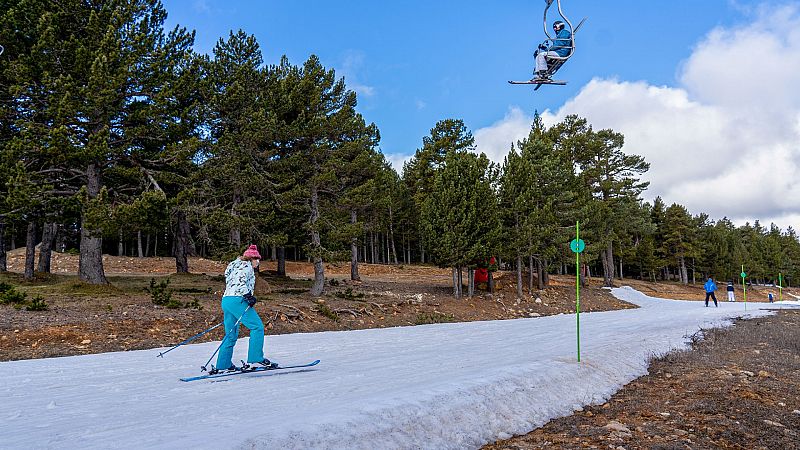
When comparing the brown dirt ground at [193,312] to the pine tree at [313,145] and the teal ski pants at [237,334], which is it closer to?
the pine tree at [313,145]

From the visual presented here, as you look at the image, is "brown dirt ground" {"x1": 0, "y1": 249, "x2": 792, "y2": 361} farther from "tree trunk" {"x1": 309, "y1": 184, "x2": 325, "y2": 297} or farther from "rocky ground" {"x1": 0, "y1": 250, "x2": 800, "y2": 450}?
"tree trunk" {"x1": 309, "y1": 184, "x2": 325, "y2": 297}

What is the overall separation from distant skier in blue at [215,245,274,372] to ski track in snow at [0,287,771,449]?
412mm

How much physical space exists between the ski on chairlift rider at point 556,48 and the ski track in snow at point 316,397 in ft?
21.2

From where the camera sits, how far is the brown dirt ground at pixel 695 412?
5566 mm

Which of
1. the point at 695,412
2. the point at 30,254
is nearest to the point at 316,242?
the point at 30,254

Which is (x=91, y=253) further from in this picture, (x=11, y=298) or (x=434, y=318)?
(x=434, y=318)

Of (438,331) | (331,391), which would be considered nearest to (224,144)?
(438,331)

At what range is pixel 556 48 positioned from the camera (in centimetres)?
1083

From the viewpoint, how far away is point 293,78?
23.8 m

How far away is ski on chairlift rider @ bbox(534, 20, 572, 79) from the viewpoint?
35.4 ft

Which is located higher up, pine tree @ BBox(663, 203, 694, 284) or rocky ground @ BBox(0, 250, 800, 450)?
pine tree @ BBox(663, 203, 694, 284)

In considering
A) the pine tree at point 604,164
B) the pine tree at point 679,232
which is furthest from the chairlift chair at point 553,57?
the pine tree at point 679,232

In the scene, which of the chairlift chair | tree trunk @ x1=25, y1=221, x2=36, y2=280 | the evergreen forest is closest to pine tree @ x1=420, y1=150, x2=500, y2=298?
the evergreen forest

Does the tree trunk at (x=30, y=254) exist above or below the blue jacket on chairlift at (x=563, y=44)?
below
